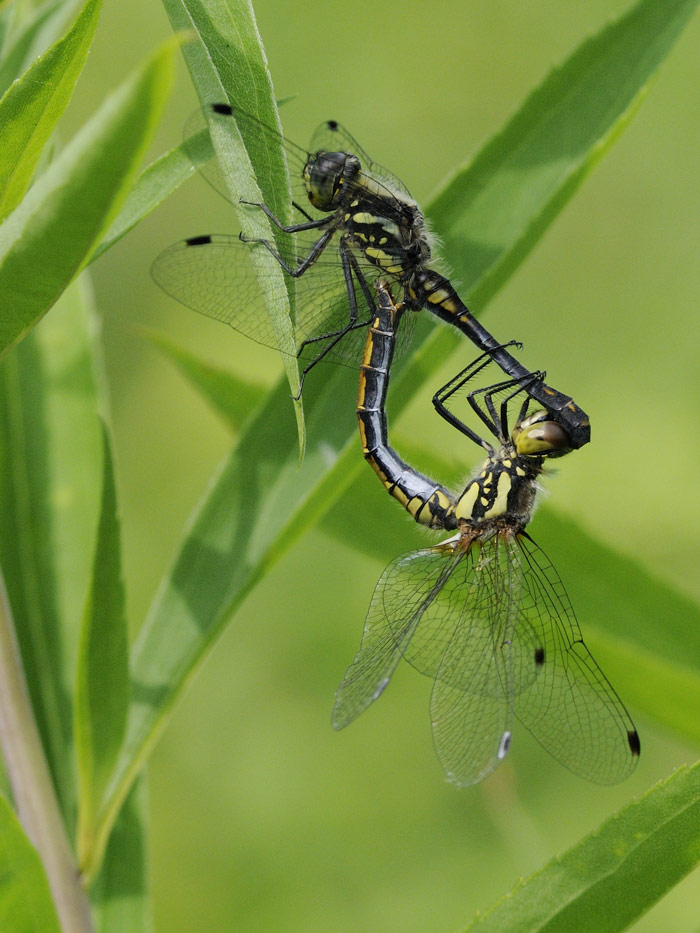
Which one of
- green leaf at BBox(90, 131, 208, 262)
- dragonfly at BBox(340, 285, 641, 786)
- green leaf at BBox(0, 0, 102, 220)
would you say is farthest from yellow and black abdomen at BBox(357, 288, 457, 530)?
green leaf at BBox(0, 0, 102, 220)

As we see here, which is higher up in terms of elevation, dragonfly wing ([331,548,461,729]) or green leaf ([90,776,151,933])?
dragonfly wing ([331,548,461,729])

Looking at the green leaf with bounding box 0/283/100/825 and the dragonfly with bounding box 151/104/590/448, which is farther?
the dragonfly with bounding box 151/104/590/448

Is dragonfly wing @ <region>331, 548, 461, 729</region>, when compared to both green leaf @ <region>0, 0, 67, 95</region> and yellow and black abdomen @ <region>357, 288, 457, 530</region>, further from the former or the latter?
green leaf @ <region>0, 0, 67, 95</region>

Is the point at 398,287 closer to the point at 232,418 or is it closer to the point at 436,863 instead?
the point at 232,418

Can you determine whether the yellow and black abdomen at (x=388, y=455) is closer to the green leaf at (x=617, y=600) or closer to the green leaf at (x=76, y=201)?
the green leaf at (x=617, y=600)

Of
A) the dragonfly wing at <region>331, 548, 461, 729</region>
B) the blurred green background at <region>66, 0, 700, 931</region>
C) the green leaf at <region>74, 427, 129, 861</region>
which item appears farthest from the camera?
the blurred green background at <region>66, 0, 700, 931</region>

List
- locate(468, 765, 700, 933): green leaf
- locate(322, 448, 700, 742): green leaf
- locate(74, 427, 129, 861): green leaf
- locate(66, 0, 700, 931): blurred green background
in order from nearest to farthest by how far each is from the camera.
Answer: locate(468, 765, 700, 933): green leaf
locate(74, 427, 129, 861): green leaf
locate(322, 448, 700, 742): green leaf
locate(66, 0, 700, 931): blurred green background

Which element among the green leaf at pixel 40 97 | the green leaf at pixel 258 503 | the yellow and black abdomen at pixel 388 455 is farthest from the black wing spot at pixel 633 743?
the green leaf at pixel 40 97
